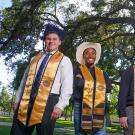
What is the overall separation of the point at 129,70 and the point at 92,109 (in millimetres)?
972

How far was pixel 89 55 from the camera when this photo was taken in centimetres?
652

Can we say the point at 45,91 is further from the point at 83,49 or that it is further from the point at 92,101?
the point at 83,49

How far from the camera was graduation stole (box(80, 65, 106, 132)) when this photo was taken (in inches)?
246

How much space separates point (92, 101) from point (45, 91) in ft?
4.51

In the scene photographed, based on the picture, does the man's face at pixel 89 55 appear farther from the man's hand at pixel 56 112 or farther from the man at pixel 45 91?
the man's hand at pixel 56 112

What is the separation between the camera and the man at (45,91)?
16.7ft

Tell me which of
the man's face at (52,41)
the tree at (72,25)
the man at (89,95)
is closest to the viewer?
the man's face at (52,41)

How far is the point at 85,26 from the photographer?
1958 centimetres

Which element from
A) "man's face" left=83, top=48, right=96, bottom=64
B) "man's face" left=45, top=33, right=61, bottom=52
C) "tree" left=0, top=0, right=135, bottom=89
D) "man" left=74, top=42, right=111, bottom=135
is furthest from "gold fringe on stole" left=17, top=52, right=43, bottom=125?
"tree" left=0, top=0, right=135, bottom=89

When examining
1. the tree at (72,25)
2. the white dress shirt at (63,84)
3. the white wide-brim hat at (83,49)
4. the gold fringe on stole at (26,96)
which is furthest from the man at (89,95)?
the tree at (72,25)

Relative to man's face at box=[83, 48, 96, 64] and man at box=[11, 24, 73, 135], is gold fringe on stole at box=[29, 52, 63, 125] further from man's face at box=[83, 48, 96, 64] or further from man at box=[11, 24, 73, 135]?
man's face at box=[83, 48, 96, 64]

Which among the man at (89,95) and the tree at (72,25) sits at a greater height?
the tree at (72,25)

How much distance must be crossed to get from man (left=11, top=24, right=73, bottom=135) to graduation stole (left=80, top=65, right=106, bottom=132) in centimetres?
→ 103

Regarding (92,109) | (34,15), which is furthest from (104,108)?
(34,15)
